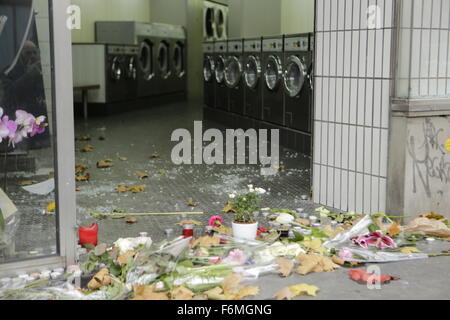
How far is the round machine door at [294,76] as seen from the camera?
6.51 metres

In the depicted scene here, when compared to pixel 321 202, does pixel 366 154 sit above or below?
above

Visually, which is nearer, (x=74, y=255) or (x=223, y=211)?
(x=74, y=255)

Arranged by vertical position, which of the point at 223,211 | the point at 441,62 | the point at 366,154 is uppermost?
the point at 441,62

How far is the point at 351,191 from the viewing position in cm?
399

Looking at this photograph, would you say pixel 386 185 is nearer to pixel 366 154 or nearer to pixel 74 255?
pixel 366 154

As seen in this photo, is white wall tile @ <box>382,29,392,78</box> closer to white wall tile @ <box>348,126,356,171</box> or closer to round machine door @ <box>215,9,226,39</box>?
white wall tile @ <box>348,126,356,171</box>

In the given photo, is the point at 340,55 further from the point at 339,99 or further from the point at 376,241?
the point at 376,241

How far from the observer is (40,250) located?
2910 mm

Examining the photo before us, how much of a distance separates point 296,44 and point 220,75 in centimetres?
292
